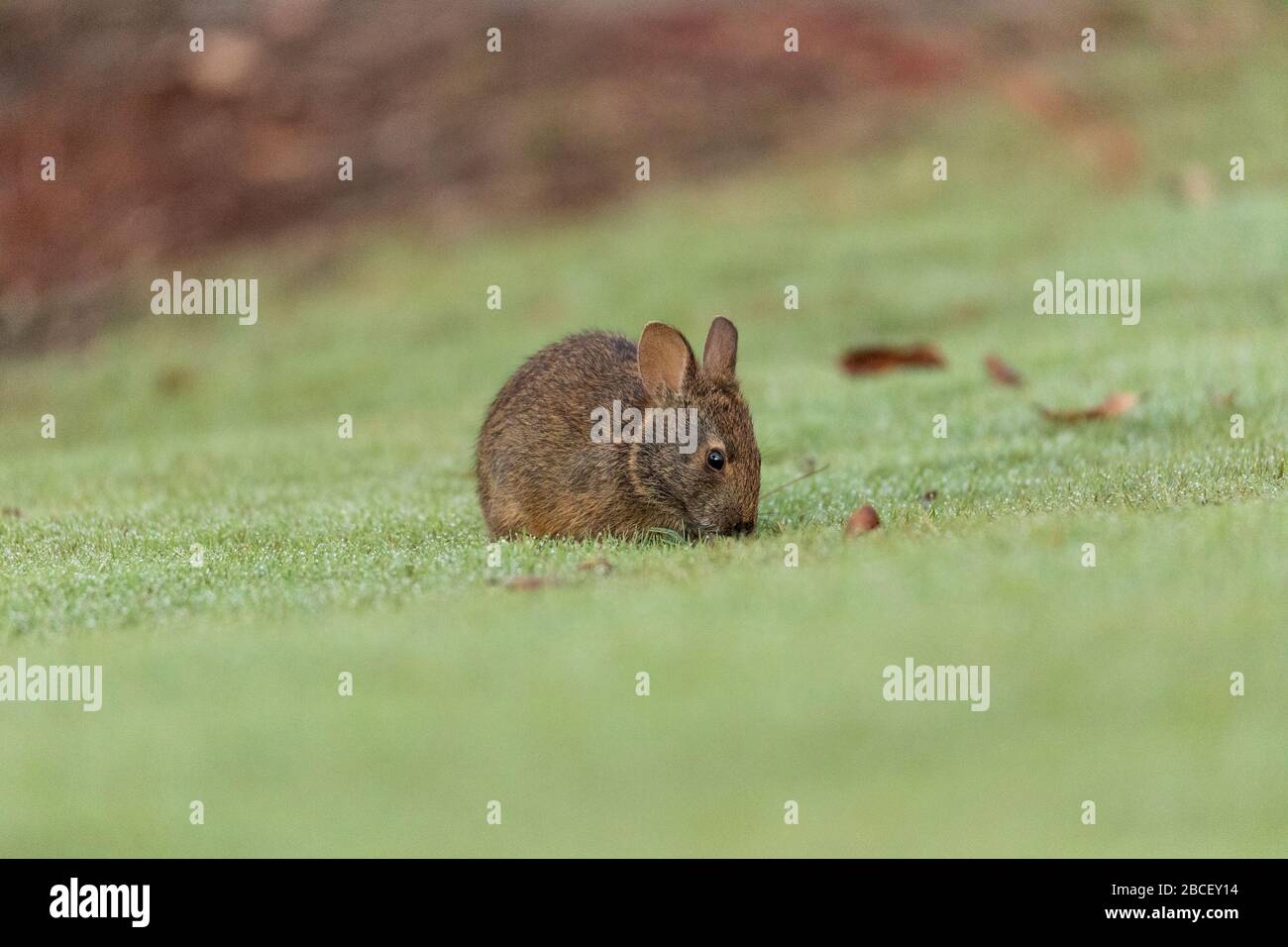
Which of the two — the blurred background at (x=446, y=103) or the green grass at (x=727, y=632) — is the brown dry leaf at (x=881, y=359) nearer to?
the green grass at (x=727, y=632)

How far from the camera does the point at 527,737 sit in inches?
174

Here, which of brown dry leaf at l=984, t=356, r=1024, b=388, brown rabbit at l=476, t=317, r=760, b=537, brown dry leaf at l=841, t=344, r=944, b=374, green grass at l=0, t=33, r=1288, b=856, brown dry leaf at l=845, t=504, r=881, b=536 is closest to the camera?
green grass at l=0, t=33, r=1288, b=856

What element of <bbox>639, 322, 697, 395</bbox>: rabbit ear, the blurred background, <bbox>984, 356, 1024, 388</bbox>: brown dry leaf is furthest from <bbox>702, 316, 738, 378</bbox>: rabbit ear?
the blurred background

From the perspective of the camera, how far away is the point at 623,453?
24.6 ft

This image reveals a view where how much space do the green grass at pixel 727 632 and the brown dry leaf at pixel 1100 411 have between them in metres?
0.13

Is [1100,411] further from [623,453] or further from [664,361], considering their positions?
[623,453]

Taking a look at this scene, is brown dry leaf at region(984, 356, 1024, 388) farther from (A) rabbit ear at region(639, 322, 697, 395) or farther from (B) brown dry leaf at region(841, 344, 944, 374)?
(A) rabbit ear at region(639, 322, 697, 395)

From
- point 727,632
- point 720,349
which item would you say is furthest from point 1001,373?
point 727,632

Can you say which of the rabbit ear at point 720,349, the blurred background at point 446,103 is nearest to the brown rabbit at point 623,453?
the rabbit ear at point 720,349

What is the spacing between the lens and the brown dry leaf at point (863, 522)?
271 inches

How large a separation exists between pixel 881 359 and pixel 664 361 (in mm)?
5357

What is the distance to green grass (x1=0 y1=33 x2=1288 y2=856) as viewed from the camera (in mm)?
4059

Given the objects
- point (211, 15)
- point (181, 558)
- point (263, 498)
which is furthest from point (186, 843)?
point (211, 15)

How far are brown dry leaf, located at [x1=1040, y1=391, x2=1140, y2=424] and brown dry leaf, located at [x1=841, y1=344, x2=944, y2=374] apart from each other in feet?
8.50
